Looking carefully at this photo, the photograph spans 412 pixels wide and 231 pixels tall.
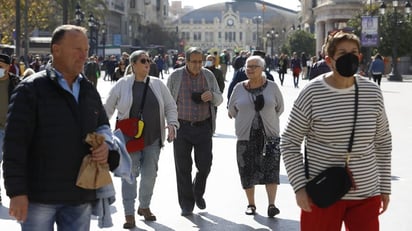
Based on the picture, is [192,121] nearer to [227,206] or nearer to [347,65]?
[227,206]

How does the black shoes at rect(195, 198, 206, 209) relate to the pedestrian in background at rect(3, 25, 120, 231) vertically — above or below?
below

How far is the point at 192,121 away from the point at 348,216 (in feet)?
13.4

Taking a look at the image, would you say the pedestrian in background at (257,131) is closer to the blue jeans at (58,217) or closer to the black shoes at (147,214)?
the black shoes at (147,214)

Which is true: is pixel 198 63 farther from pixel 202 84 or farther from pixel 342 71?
pixel 342 71

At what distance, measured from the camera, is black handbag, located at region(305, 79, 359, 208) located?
469cm

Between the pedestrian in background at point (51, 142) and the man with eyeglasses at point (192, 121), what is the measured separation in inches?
165

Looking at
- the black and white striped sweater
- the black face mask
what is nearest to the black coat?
the black and white striped sweater

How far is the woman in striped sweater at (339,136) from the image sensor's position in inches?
187

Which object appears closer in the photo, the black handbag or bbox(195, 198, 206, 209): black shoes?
the black handbag

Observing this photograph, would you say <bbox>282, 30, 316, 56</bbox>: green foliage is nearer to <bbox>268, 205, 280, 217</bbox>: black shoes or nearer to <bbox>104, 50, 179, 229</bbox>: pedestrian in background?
<bbox>268, 205, 280, 217</bbox>: black shoes

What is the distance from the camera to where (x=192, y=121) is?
8797 millimetres

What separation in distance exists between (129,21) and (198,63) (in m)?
124

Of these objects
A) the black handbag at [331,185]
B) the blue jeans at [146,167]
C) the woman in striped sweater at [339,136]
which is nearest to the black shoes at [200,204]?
the blue jeans at [146,167]

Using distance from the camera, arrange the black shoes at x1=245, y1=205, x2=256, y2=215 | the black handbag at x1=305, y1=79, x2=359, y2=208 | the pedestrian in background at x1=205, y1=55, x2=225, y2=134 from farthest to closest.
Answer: the pedestrian in background at x1=205, y1=55, x2=225, y2=134, the black shoes at x1=245, y1=205, x2=256, y2=215, the black handbag at x1=305, y1=79, x2=359, y2=208
